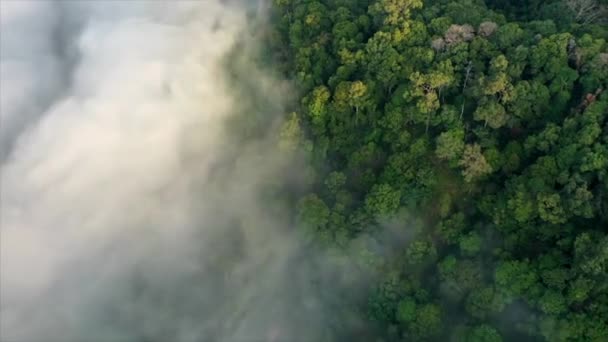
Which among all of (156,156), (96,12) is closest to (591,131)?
(156,156)

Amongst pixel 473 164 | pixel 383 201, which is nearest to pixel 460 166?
pixel 473 164

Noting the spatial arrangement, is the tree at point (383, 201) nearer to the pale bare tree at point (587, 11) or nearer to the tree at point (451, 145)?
the tree at point (451, 145)

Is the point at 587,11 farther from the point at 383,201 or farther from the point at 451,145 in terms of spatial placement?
the point at 383,201

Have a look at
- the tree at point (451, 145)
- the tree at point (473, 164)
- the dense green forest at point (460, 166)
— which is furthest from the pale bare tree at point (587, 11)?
the tree at point (473, 164)

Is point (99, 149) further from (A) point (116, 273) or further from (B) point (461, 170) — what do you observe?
(B) point (461, 170)

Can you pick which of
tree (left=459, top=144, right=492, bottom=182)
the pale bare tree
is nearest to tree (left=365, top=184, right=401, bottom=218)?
tree (left=459, top=144, right=492, bottom=182)

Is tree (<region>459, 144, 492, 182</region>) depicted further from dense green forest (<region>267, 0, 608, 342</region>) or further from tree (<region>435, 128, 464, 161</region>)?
tree (<region>435, 128, 464, 161</region>)

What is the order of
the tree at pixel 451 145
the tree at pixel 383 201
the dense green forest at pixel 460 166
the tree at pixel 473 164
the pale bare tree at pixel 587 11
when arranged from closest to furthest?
the dense green forest at pixel 460 166 < the tree at pixel 473 164 < the tree at pixel 451 145 < the tree at pixel 383 201 < the pale bare tree at pixel 587 11

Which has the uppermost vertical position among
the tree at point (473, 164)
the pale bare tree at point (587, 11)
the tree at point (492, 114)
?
the pale bare tree at point (587, 11)
